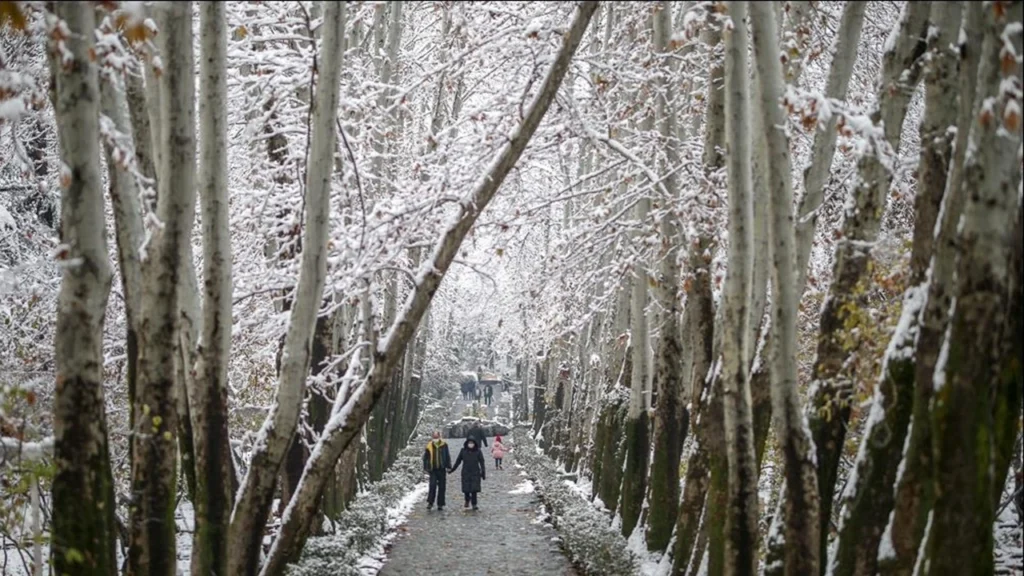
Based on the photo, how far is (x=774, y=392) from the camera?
6688 mm

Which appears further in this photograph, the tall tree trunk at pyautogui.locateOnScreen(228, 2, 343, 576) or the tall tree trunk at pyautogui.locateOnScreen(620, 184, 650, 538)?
the tall tree trunk at pyautogui.locateOnScreen(620, 184, 650, 538)

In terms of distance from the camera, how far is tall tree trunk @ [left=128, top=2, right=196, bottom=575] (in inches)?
248

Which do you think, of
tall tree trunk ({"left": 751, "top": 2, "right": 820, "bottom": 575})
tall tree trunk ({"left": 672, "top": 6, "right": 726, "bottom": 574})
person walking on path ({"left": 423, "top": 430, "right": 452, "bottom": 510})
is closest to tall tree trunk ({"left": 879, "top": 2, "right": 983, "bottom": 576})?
tall tree trunk ({"left": 751, "top": 2, "right": 820, "bottom": 575})

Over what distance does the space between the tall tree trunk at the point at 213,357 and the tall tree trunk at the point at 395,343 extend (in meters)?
0.68

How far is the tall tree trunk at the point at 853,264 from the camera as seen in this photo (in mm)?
6770

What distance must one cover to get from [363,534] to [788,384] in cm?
858

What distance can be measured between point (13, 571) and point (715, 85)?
9702 millimetres

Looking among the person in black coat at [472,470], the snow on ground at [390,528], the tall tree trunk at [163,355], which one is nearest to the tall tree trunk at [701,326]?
the snow on ground at [390,528]

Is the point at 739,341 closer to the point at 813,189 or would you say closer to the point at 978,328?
the point at 813,189

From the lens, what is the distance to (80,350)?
16.8 ft

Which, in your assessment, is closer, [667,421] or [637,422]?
[667,421]

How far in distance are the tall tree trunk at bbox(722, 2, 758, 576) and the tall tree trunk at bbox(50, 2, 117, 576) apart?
407cm

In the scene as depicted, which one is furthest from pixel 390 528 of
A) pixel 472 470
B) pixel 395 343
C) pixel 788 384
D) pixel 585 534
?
pixel 788 384

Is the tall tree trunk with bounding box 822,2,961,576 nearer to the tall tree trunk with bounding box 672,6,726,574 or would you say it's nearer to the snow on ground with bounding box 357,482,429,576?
the tall tree trunk with bounding box 672,6,726,574
